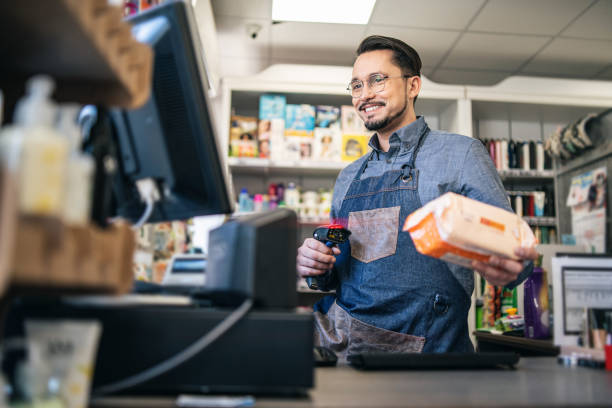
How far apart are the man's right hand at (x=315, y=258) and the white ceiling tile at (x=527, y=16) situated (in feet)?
8.21

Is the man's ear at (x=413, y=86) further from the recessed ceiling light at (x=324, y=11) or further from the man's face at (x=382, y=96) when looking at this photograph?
the recessed ceiling light at (x=324, y=11)

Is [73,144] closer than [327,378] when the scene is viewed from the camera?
Yes

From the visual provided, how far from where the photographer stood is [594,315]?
1.46 m

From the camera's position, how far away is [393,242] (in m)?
1.74

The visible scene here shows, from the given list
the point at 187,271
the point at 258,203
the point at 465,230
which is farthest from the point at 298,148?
the point at 465,230

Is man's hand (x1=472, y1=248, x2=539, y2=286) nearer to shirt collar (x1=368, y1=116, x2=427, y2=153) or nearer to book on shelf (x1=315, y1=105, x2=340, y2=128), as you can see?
shirt collar (x1=368, y1=116, x2=427, y2=153)

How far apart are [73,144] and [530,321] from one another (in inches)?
74.3

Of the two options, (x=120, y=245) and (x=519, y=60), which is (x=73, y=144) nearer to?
(x=120, y=245)

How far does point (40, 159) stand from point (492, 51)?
4.00 meters

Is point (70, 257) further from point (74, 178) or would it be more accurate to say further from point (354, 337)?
point (354, 337)

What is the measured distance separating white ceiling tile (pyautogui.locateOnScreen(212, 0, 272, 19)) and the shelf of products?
290cm

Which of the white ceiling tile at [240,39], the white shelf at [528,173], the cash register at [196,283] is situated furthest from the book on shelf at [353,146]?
the cash register at [196,283]

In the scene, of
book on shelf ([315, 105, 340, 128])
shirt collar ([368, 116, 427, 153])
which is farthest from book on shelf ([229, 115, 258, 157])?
shirt collar ([368, 116, 427, 153])

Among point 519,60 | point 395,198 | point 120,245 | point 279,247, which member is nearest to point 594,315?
point 395,198
